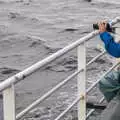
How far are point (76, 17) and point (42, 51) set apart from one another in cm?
728

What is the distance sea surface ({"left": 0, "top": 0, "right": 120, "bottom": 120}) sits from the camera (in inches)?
424

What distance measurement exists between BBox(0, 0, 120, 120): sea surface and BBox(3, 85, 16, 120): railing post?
2153mm

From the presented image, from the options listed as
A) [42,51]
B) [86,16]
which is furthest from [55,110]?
[86,16]

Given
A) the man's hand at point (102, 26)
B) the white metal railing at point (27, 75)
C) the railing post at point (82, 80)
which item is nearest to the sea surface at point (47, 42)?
the railing post at point (82, 80)

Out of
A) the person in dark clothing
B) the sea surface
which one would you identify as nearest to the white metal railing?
the person in dark clothing

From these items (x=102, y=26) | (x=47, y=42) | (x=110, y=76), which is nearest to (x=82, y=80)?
(x=110, y=76)

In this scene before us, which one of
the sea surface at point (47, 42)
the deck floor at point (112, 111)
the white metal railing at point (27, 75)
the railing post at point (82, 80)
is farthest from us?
the sea surface at point (47, 42)

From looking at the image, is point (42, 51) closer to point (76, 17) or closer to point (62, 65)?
point (62, 65)

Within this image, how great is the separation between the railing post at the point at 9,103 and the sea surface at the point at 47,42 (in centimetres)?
215

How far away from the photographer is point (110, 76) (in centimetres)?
563

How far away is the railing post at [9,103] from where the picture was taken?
12.4 ft

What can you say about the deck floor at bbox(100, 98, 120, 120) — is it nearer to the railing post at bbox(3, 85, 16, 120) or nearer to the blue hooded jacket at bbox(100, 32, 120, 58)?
the blue hooded jacket at bbox(100, 32, 120, 58)

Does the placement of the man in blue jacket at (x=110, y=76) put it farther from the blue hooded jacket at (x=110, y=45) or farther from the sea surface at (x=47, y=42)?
the sea surface at (x=47, y=42)

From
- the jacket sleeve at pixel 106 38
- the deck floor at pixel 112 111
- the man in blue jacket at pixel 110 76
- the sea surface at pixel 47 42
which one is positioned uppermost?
the jacket sleeve at pixel 106 38
